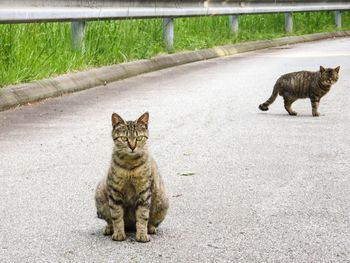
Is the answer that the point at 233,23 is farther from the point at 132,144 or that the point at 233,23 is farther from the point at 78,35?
the point at 132,144

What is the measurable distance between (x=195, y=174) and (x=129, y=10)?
676 cm

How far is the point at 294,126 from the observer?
8.55 meters

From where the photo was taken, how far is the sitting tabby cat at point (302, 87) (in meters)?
9.38

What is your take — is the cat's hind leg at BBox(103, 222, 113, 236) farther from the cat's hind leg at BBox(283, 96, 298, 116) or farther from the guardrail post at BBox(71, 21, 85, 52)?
the guardrail post at BBox(71, 21, 85, 52)

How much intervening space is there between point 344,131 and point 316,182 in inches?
87.0

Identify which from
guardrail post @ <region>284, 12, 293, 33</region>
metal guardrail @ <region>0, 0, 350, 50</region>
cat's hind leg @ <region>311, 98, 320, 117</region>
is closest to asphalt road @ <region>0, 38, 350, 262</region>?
cat's hind leg @ <region>311, 98, 320, 117</region>

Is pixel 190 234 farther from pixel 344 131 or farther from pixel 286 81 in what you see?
pixel 286 81

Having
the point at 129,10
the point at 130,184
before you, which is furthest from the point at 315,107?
the point at 130,184

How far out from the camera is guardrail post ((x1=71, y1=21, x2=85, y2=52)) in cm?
1135

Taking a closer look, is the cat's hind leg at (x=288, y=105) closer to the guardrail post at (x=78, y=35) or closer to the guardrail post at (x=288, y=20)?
the guardrail post at (x=78, y=35)

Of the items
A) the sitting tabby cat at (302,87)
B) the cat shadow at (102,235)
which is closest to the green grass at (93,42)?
the sitting tabby cat at (302,87)

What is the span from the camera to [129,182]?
447 cm

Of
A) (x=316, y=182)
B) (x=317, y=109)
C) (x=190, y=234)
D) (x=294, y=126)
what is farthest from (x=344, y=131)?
(x=190, y=234)

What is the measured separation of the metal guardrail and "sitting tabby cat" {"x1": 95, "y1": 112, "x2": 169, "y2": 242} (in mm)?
4977
